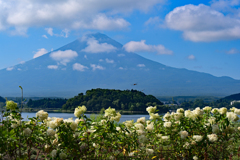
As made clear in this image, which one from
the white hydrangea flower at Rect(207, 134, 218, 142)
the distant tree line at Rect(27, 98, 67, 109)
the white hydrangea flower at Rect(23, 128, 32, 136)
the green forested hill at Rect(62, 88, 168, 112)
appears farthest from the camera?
the distant tree line at Rect(27, 98, 67, 109)

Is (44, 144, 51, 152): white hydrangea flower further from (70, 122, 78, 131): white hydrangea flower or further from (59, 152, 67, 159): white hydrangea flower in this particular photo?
(70, 122, 78, 131): white hydrangea flower

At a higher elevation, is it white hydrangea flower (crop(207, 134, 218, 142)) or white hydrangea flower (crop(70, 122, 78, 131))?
white hydrangea flower (crop(70, 122, 78, 131))

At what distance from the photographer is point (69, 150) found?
3512 mm

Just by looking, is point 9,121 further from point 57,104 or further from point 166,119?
point 57,104

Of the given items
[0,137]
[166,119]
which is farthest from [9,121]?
[166,119]

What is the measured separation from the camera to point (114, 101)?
33781mm

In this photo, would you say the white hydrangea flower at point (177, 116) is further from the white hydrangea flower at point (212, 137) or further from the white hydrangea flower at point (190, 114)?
the white hydrangea flower at point (212, 137)

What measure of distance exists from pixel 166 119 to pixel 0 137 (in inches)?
101

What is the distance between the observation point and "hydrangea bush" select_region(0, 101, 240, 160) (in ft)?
11.0

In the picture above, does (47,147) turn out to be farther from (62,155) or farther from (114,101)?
(114,101)

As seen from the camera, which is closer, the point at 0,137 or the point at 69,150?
the point at 0,137

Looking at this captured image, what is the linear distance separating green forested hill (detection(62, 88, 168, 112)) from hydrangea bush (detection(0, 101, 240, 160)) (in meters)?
27.3

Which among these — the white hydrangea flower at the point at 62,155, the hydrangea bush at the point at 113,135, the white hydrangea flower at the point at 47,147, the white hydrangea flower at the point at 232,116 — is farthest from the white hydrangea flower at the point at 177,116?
the white hydrangea flower at the point at 47,147

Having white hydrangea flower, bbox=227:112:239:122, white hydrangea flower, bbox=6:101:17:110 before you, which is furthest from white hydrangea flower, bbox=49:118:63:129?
white hydrangea flower, bbox=227:112:239:122
